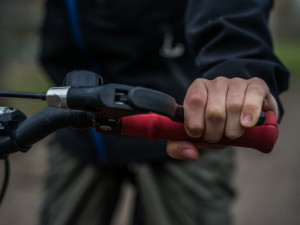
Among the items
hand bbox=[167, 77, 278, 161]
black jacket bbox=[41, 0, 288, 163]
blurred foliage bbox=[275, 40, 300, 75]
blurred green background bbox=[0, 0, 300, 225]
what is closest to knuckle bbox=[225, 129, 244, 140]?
hand bbox=[167, 77, 278, 161]

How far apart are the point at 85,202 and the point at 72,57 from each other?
66 centimetres

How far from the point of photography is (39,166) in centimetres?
370

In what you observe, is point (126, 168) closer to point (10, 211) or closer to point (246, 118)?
point (246, 118)

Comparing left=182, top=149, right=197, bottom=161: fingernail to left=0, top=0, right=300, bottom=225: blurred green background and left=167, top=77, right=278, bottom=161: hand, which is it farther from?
left=0, top=0, right=300, bottom=225: blurred green background

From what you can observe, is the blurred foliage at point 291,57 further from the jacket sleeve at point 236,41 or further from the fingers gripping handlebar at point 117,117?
the fingers gripping handlebar at point 117,117

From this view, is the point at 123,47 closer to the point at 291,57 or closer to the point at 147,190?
the point at 147,190

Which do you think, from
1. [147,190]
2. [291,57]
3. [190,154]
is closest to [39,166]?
[147,190]

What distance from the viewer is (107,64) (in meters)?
1.59

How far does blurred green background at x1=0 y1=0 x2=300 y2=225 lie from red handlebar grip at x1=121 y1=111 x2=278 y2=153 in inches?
75.6

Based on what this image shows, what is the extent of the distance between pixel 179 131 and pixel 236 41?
0.33 m

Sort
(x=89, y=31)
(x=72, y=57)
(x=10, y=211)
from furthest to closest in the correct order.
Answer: (x=10, y=211) < (x=72, y=57) < (x=89, y=31)

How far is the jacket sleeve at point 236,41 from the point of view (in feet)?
Result: 2.87

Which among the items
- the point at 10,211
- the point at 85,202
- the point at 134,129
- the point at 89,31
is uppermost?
the point at 89,31

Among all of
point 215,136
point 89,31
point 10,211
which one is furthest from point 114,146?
point 10,211
